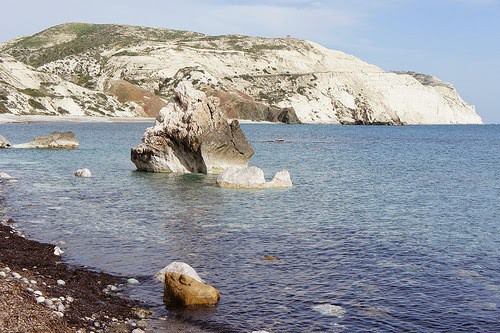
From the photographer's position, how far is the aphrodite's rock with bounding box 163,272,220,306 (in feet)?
50.5

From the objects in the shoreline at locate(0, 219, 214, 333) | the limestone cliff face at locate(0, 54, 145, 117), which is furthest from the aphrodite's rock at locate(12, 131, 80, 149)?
the limestone cliff face at locate(0, 54, 145, 117)

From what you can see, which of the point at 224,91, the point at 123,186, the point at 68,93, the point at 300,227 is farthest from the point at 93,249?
the point at 224,91

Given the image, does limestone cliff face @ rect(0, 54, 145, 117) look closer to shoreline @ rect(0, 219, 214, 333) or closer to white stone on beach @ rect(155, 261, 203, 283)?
shoreline @ rect(0, 219, 214, 333)

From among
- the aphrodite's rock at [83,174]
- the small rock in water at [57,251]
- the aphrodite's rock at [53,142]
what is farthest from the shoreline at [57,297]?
the aphrodite's rock at [53,142]

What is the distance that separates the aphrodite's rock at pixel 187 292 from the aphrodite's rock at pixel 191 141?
2932cm

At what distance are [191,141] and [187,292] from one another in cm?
3034

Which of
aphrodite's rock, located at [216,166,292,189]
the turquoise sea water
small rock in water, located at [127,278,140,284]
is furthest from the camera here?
aphrodite's rock, located at [216,166,292,189]

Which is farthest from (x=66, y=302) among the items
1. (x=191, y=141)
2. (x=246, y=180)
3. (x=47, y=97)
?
(x=47, y=97)

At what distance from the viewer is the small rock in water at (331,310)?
49.3 feet

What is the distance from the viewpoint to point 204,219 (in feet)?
90.2

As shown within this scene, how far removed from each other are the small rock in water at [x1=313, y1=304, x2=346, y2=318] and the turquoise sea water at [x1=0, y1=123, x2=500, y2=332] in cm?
16

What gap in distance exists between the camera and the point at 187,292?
50.4 feet

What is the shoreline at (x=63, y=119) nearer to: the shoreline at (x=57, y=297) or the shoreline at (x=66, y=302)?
the shoreline at (x=57, y=297)

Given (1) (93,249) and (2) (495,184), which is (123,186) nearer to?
(1) (93,249)
